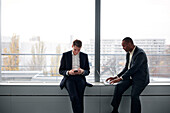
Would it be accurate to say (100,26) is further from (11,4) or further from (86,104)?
(11,4)

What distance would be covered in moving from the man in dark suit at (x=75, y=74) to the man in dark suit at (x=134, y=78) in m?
0.46

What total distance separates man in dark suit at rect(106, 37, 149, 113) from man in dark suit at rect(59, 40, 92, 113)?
463mm

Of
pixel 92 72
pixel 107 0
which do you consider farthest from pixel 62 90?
pixel 107 0

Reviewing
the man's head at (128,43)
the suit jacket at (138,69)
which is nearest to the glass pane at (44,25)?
the man's head at (128,43)

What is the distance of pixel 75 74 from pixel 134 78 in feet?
2.83

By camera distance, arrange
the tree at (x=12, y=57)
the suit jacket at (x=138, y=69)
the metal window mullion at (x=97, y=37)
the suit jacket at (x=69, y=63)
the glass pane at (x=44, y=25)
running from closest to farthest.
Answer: the suit jacket at (x=138, y=69), the suit jacket at (x=69, y=63), the metal window mullion at (x=97, y=37), the glass pane at (x=44, y=25), the tree at (x=12, y=57)

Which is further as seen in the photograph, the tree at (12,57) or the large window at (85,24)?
the tree at (12,57)

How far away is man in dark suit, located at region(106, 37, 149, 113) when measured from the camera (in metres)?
2.49

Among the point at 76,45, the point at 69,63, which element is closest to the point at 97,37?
the point at 76,45

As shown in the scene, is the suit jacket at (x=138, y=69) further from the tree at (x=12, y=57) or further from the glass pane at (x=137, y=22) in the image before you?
the tree at (x=12, y=57)

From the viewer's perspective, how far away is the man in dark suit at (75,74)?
2521mm

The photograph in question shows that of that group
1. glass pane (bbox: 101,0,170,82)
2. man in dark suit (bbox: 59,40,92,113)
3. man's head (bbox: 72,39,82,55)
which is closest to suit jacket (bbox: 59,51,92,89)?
man in dark suit (bbox: 59,40,92,113)

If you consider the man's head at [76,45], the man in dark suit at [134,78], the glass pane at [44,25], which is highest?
the glass pane at [44,25]

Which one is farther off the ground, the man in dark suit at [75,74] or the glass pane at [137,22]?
the glass pane at [137,22]
